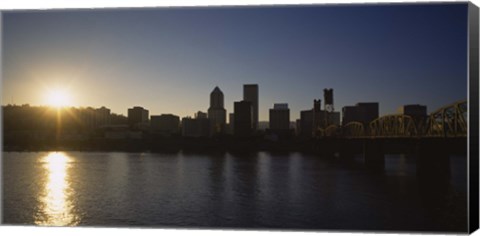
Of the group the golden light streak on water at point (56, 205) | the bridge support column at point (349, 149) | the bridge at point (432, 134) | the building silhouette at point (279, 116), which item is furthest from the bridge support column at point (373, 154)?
the golden light streak on water at point (56, 205)

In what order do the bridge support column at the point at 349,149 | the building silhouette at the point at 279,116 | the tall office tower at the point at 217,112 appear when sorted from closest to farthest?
the tall office tower at the point at 217,112 → the building silhouette at the point at 279,116 → the bridge support column at the point at 349,149

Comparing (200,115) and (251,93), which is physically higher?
(251,93)

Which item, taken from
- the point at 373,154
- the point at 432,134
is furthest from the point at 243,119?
the point at 373,154

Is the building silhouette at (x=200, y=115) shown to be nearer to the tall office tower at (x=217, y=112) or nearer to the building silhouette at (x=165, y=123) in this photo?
the tall office tower at (x=217, y=112)

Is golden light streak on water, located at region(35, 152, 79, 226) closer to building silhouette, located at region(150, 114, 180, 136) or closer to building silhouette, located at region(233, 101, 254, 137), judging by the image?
building silhouette, located at region(150, 114, 180, 136)

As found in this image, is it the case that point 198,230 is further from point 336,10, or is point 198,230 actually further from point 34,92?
point 34,92

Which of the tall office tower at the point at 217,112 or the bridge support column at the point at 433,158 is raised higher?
the tall office tower at the point at 217,112

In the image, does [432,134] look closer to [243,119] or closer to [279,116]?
[279,116]
